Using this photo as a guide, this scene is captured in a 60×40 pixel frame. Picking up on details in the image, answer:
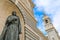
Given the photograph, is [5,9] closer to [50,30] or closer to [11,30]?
[11,30]

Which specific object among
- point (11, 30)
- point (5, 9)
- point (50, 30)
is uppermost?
point (50, 30)

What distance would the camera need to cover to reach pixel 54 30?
38.9 metres

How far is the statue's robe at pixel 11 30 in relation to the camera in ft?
18.1

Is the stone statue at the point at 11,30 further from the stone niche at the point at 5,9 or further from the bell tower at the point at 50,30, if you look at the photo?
the bell tower at the point at 50,30

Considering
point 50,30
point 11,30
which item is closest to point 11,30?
point 11,30

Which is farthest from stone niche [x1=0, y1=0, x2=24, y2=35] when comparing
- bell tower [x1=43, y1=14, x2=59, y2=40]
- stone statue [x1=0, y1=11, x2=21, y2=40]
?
bell tower [x1=43, y1=14, x2=59, y2=40]

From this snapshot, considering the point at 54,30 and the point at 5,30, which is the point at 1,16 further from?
the point at 54,30

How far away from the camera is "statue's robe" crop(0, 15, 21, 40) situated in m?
5.52

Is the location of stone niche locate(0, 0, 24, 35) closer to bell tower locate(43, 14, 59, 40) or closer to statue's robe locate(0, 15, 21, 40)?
statue's robe locate(0, 15, 21, 40)

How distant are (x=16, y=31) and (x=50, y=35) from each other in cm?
3362

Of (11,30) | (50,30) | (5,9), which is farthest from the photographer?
(50,30)

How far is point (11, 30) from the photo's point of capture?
567cm

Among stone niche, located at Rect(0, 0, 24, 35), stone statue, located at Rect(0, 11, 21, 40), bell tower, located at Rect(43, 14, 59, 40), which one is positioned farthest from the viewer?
bell tower, located at Rect(43, 14, 59, 40)

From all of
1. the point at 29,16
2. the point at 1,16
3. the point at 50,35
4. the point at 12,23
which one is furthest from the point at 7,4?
the point at 50,35
